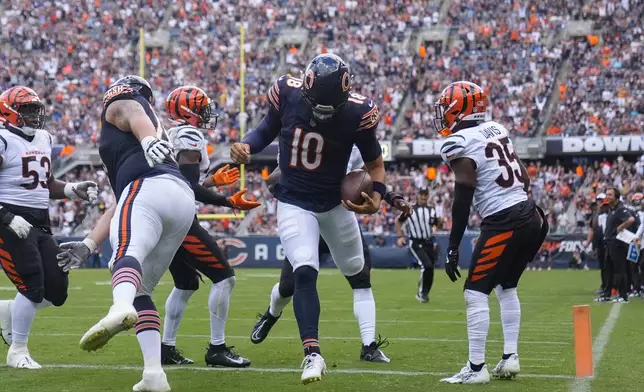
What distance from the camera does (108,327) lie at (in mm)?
4652

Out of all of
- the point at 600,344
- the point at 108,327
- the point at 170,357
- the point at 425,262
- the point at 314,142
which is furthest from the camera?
the point at 425,262

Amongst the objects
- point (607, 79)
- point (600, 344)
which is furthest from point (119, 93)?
point (607, 79)

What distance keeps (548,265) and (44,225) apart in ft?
62.3

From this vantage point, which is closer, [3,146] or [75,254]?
[75,254]

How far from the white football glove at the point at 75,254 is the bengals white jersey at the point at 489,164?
2161 millimetres

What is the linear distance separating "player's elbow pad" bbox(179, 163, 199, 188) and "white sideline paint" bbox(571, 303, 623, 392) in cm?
284

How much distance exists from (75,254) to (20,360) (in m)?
1.41

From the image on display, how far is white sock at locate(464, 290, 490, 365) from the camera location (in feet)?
19.3

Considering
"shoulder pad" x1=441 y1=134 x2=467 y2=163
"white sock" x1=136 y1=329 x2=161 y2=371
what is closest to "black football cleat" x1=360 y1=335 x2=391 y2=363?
"shoulder pad" x1=441 y1=134 x2=467 y2=163

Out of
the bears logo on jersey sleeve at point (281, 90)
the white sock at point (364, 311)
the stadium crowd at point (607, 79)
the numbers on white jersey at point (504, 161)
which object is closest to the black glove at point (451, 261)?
the numbers on white jersey at point (504, 161)

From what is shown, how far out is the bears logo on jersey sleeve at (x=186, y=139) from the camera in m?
6.77

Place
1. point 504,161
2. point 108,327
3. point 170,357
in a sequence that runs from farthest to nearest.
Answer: point 170,357, point 504,161, point 108,327

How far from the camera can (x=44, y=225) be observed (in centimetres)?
685

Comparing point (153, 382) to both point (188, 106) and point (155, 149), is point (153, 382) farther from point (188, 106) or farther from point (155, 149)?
point (188, 106)
